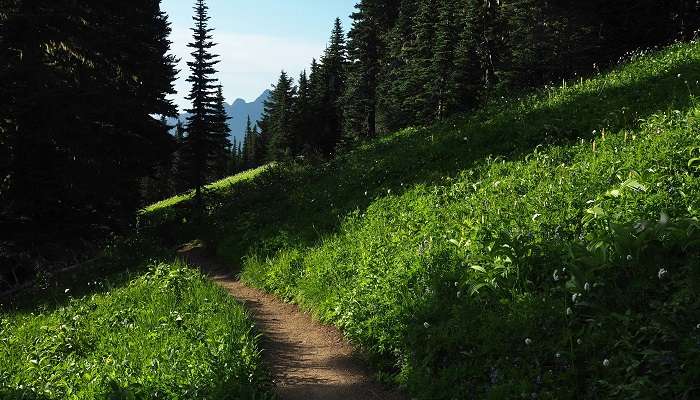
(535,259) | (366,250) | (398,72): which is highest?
(398,72)

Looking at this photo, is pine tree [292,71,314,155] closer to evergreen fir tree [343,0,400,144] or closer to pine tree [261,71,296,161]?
pine tree [261,71,296,161]

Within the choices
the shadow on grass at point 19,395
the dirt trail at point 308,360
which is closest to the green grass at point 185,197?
the dirt trail at point 308,360

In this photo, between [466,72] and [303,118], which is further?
[303,118]

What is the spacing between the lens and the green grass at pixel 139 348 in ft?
18.2

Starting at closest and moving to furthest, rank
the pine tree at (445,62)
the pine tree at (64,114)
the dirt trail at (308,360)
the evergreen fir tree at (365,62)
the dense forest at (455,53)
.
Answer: the dirt trail at (308,360) < the pine tree at (64,114) < the dense forest at (455,53) < the pine tree at (445,62) < the evergreen fir tree at (365,62)

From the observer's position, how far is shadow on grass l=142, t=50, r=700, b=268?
11531 mm

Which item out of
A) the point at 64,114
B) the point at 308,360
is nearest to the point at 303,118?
the point at 64,114

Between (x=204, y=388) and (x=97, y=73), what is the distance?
18.1m

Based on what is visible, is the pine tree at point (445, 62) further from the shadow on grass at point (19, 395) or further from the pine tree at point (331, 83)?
the shadow on grass at point (19, 395)

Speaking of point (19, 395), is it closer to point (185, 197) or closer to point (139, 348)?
point (139, 348)

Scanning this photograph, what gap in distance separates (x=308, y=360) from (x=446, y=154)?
29.7 feet

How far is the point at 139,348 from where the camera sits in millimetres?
6609

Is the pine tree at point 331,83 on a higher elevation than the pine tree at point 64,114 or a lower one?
higher

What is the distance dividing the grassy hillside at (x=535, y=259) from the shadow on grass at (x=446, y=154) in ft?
0.31
